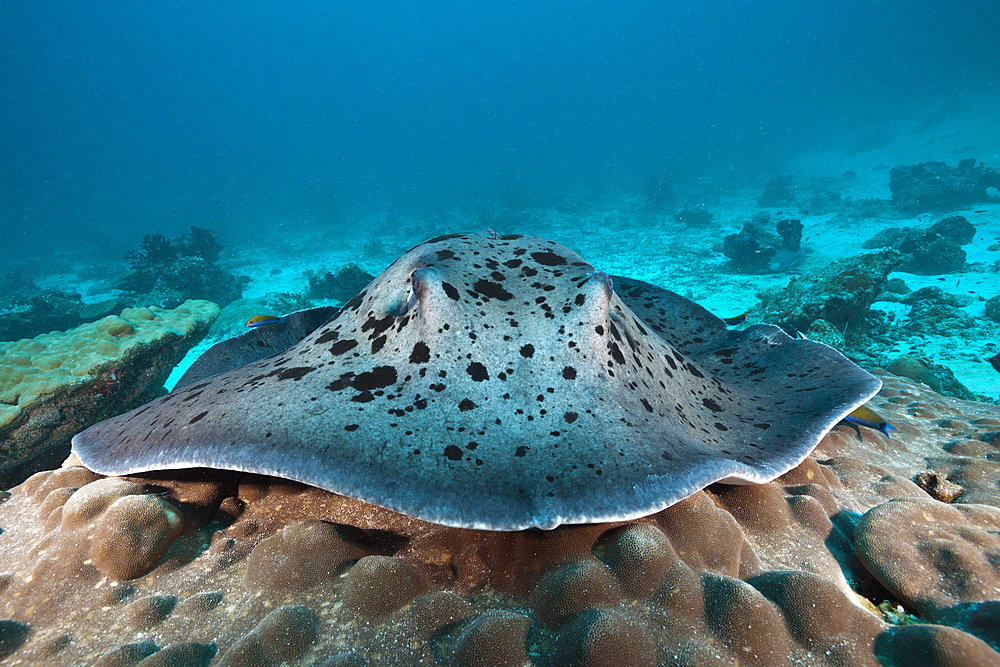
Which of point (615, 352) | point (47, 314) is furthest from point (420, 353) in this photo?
point (47, 314)

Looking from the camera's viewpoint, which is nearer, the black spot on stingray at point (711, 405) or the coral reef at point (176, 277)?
the black spot on stingray at point (711, 405)

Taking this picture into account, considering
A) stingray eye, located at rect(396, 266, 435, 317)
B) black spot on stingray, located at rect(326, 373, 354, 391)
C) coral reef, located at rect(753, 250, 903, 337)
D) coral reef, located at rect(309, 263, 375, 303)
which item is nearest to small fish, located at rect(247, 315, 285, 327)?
stingray eye, located at rect(396, 266, 435, 317)

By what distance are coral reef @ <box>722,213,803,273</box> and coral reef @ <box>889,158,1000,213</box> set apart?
1022 cm

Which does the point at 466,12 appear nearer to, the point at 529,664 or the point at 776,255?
the point at 776,255

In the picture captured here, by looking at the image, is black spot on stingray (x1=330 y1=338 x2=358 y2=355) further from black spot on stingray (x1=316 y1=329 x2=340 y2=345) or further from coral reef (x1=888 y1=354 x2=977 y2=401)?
coral reef (x1=888 y1=354 x2=977 y2=401)

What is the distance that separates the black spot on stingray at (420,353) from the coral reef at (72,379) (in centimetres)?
520

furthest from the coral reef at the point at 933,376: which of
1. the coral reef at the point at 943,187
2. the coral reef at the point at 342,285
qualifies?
the coral reef at the point at 943,187

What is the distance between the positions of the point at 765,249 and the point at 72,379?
19.7m

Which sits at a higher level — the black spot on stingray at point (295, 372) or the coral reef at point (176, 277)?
the coral reef at point (176, 277)

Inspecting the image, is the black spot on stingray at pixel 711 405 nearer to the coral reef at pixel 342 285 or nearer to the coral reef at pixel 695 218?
the coral reef at pixel 342 285

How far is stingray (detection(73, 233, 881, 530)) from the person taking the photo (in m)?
1.69

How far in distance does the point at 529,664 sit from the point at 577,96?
13053 cm

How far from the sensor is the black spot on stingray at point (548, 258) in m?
3.36

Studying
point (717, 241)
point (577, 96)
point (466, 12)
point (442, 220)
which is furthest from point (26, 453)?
point (466, 12)
